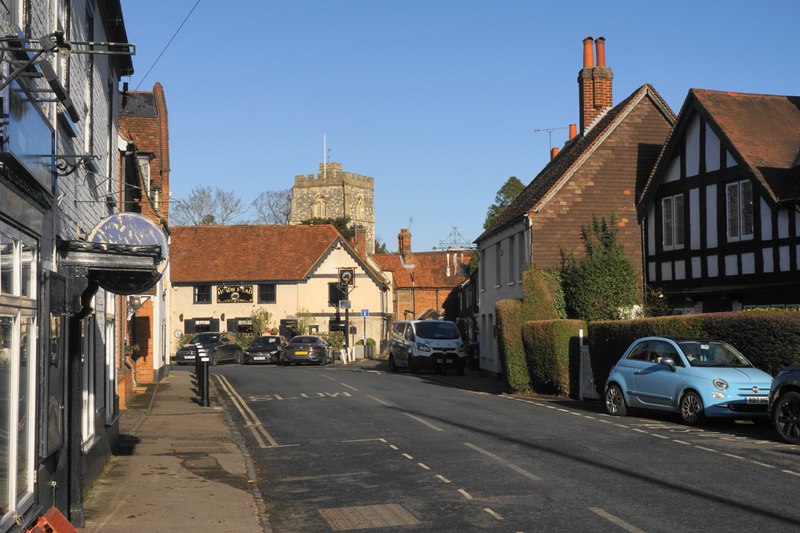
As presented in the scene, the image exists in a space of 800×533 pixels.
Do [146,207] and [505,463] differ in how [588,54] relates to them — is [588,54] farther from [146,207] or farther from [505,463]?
[505,463]

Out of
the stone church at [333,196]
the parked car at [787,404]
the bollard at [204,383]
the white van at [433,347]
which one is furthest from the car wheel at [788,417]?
the stone church at [333,196]

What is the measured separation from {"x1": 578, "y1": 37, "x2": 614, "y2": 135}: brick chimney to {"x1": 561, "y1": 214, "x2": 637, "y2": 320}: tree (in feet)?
25.1

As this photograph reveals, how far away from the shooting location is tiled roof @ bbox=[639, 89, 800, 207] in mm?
24672

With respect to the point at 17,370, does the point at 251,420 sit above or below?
below

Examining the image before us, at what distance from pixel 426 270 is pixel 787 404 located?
247ft

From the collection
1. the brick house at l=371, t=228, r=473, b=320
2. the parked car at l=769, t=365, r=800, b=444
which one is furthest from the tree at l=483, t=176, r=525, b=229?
the parked car at l=769, t=365, r=800, b=444

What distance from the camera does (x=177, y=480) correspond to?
1247 cm

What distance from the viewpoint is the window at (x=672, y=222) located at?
96.0 ft

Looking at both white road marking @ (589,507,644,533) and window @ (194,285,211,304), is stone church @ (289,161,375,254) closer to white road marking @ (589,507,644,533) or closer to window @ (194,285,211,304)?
window @ (194,285,211,304)

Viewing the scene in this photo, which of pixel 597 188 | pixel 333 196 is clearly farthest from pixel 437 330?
pixel 333 196

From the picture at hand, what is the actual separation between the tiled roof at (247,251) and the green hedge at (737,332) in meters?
Result: 43.7

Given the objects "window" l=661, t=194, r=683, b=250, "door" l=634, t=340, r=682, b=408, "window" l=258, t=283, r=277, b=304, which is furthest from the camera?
"window" l=258, t=283, r=277, b=304

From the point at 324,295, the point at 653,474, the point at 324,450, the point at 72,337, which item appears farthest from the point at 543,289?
the point at 324,295

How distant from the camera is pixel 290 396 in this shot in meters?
25.6
